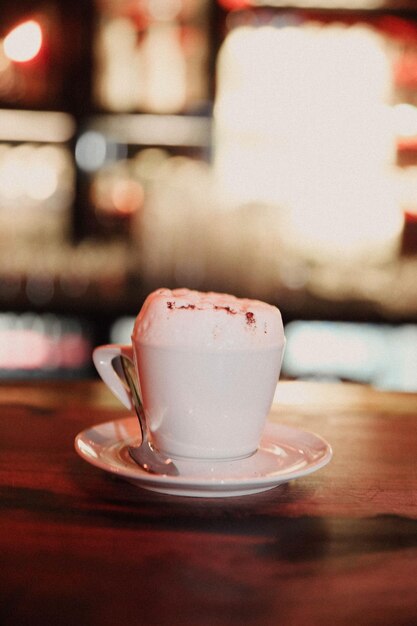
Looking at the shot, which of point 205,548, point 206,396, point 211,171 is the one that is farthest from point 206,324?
point 211,171

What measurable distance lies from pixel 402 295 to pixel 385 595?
2.56 meters

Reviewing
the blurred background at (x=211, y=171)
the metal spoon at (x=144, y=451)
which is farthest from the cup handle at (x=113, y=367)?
the blurred background at (x=211, y=171)

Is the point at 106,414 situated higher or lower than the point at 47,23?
lower

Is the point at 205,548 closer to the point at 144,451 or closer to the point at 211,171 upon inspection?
the point at 144,451

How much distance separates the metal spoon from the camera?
25.7 inches

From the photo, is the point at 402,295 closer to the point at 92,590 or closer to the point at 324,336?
the point at 324,336

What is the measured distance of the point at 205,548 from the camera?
0.53m

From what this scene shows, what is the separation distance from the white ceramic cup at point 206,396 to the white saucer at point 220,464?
0.02 m

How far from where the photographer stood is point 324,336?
295 centimetres

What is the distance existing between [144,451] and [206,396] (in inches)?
3.1

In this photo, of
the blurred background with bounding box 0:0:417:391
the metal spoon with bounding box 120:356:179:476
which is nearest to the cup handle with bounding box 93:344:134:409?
the metal spoon with bounding box 120:356:179:476

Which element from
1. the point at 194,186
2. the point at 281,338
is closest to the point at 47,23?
the point at 194,186

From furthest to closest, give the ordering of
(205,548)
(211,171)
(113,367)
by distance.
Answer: (211,171), (113,367), (205,548)

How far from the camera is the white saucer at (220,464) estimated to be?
2.03 feet
